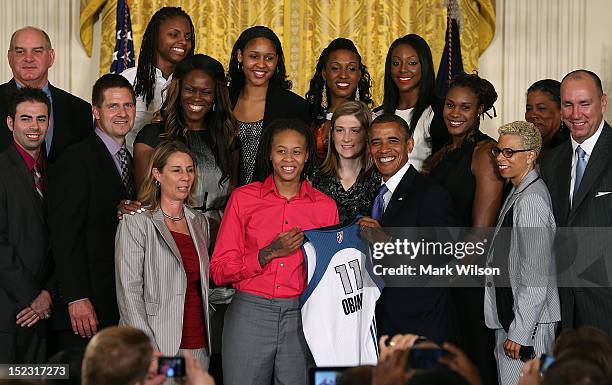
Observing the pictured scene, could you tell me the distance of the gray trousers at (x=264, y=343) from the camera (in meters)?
4.77

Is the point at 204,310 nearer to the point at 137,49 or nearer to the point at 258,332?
the point at 258,332

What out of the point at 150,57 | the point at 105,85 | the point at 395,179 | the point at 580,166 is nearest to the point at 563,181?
the point at 580,166

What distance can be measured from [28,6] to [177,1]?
38.5 inches

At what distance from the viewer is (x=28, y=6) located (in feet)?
23.6

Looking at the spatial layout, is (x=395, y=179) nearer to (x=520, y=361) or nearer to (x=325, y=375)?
(x=520, y=361)

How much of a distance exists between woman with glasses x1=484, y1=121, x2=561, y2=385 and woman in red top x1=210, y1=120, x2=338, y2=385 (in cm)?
78

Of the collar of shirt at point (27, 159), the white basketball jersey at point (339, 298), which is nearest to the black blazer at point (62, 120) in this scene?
the collar of shirt at point (27, 159)

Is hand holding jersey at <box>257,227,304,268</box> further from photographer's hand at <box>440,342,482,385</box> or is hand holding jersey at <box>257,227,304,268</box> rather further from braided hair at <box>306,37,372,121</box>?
photographer's hand at <box>440,342,482,385</box>

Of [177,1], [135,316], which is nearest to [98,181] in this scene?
[135,316]

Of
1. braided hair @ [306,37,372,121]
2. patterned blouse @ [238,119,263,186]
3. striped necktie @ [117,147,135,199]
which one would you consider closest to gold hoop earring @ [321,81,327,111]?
braided hair @ [306,37,372,121]

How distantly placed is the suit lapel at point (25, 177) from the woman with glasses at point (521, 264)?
2.08 m

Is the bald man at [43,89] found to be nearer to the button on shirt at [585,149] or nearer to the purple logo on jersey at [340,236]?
the purple logo on jersey at [340,236]

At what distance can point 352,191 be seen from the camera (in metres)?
5.14

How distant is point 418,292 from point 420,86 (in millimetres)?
1260
